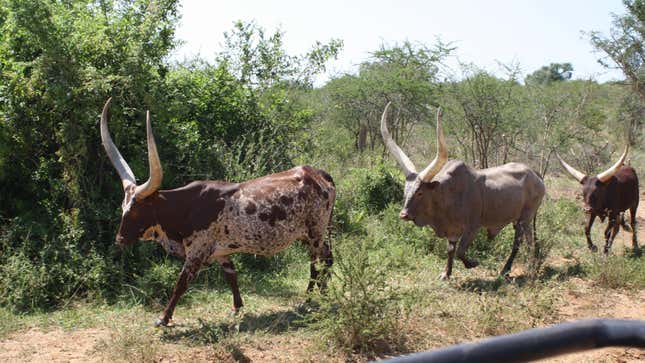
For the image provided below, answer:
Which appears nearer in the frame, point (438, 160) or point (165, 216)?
point (165, 216)

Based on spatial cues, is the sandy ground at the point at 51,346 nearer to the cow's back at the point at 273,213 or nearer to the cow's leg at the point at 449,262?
the cow's back at the point at 273,213

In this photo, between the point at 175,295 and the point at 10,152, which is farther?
the point at 10,152

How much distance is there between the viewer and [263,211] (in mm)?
6684

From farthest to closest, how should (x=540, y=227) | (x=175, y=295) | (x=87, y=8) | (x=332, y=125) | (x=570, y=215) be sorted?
(x=332, y=125), (x=570, y=215), (x=540, y=227), (x=87, y=8), (x=175, y=295)

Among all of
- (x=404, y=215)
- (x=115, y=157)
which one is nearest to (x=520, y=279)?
(x=404, y=215)

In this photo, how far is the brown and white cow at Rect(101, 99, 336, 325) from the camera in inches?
255

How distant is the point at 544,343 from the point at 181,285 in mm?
5558

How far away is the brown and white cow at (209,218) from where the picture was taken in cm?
648

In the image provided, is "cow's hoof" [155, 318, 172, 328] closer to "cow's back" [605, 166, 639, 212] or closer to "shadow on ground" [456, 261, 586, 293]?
"shadow on ground" [456, 261, 586, 293]

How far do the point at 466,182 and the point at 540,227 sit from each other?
2.33 metres

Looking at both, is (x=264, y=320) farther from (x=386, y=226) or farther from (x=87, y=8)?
(x=87, y=8)

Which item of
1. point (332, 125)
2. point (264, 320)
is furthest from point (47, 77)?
point (332, 125)

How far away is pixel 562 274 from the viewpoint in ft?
29.0

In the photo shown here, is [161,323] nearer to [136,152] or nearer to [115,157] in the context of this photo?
[115,157]
